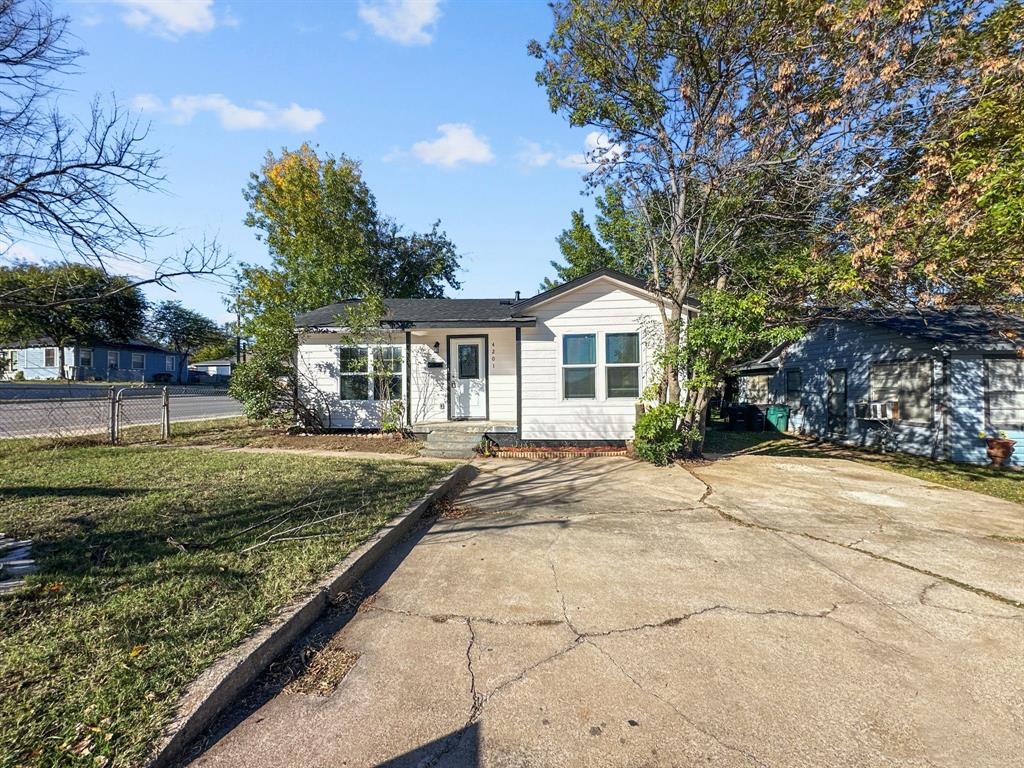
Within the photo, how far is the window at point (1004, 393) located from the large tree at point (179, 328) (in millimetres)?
66177

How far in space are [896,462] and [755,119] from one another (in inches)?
299

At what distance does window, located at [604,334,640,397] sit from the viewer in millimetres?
9656

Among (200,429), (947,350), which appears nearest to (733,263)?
(947,350)

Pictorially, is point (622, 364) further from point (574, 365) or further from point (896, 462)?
point (896, 462)

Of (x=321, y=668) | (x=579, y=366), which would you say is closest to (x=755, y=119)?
(x=579, y=366)

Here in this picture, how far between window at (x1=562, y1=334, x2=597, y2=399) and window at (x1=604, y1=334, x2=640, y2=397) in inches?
11.7

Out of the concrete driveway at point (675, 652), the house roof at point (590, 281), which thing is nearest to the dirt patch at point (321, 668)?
the concrete driveway at point (675, 652)

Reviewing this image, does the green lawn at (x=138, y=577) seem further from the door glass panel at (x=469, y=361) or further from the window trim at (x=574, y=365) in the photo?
the door glass panel at (x=469, y=361)

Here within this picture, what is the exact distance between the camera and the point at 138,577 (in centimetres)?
322

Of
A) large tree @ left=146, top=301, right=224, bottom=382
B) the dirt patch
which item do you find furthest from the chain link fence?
large tree @ left=146, top=301, right=224, bottom=382

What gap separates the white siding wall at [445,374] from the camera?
35.6 ft

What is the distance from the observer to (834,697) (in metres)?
2.26

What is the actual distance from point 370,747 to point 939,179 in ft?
33.7

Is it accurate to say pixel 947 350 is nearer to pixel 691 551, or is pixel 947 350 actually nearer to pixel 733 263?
pixel 733 263
